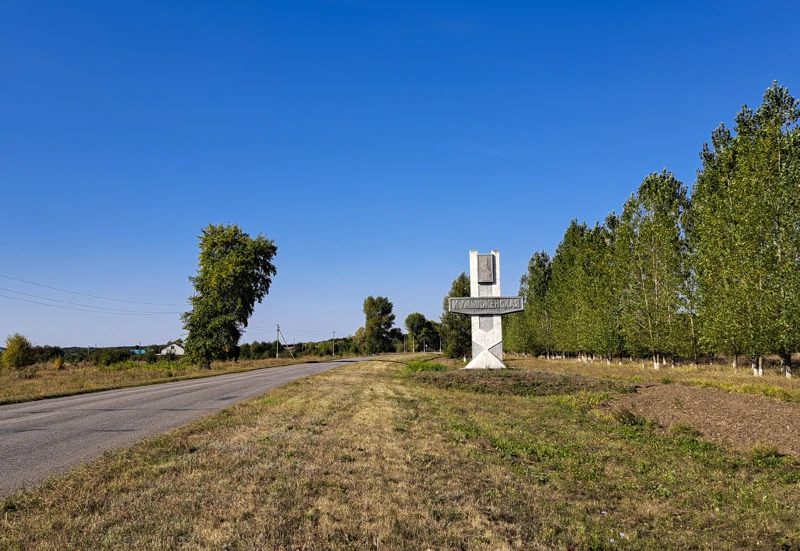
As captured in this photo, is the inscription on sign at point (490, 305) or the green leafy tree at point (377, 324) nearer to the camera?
the inscription on sign at point (490, 305)

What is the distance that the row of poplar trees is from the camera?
75.4 feet

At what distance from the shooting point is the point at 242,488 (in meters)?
6.11

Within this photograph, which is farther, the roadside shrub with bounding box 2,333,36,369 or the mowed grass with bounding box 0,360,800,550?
the roadside shrub with bounding box 2,333,36,369

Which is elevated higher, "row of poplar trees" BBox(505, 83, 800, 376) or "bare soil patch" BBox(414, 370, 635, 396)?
"row of poplar trees" BBox(505, 83, 800, 376)

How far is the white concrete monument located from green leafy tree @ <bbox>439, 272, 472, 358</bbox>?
19.6 meters

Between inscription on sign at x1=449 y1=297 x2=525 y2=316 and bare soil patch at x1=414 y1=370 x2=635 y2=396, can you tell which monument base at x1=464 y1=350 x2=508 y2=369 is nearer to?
bare soil patch at x1=414 y1=370 x2=635 y2=396

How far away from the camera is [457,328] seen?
1895 inches

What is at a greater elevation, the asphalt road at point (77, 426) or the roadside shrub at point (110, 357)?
the asphalt road at point (77, 426)

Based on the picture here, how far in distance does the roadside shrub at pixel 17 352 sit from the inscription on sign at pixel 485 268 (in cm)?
5022

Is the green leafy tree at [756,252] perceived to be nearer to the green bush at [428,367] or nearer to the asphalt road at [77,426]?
the green bush at [428,367]

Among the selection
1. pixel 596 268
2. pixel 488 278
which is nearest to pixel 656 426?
pixel 488 278

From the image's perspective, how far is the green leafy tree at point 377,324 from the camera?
376ft

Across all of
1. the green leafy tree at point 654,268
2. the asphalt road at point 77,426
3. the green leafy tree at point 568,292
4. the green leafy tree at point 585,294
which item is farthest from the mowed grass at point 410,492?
the green leafy tree at point 568,292

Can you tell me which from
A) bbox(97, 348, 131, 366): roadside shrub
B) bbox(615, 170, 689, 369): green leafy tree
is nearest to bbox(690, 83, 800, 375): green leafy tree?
bbox(615, 170, 689, 369): green leafy tree
